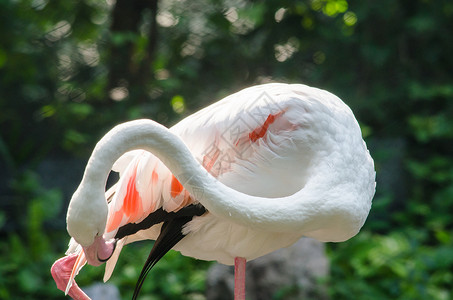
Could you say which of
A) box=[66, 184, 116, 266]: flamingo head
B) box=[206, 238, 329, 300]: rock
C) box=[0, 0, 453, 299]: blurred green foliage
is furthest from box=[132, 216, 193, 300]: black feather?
box=[0, 0, 453, 299]: blurred green foliage

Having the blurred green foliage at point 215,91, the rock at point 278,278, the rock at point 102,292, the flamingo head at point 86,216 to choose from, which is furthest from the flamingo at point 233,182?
the blurred green foliage at point 215,91

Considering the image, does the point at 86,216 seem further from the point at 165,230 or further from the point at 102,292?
the point at 102,292

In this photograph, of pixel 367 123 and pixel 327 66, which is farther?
pixel 367 123

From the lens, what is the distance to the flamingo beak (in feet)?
5.91

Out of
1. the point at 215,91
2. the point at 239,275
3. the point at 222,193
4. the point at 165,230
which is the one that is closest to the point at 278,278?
the point at 239,275

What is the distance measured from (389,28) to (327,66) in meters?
0.78

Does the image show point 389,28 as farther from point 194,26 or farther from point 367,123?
point 194,26

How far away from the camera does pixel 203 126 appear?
208 centimetres

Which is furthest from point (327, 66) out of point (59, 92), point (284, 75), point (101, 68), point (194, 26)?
point (59, 92)

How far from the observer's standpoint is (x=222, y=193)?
5.95ft

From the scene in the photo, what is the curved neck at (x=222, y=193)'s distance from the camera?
67.0 inches

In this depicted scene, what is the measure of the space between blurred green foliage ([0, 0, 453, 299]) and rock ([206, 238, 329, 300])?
0.99 feet

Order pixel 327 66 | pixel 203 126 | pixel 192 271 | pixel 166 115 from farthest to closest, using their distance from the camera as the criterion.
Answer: pixel 327 66
pixel 166 115
pixel 192 271
pixel 203 126

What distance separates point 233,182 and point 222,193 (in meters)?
0.25
